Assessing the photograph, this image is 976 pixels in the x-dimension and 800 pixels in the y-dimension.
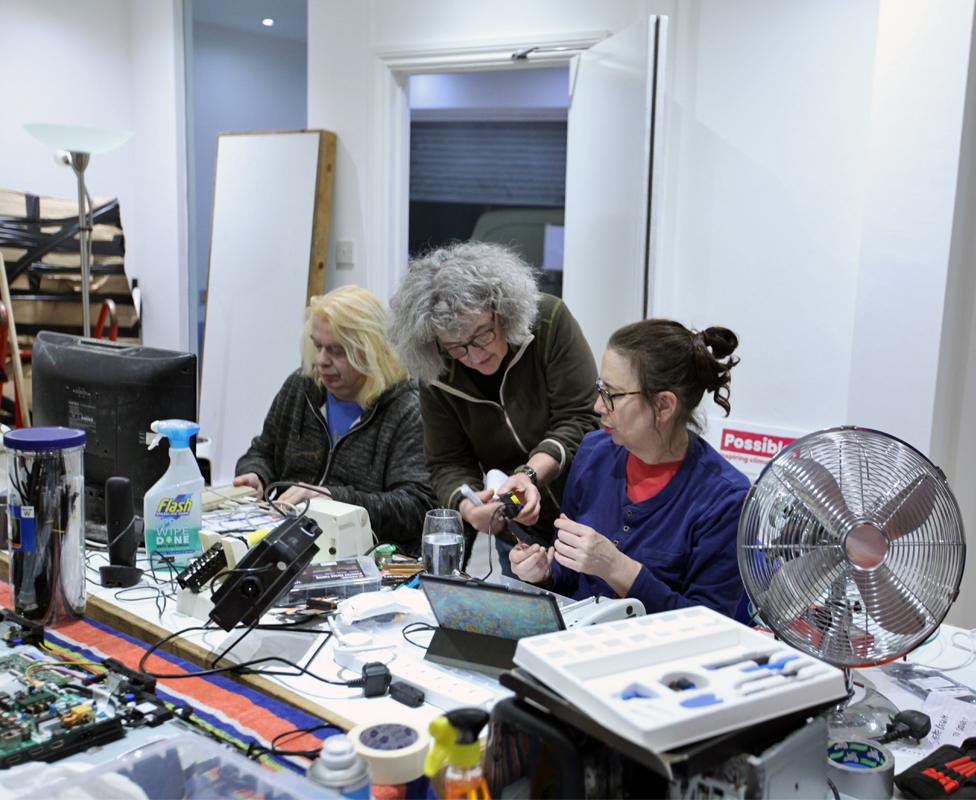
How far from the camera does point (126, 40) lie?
16.0ft

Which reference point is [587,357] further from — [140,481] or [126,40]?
[126,40]

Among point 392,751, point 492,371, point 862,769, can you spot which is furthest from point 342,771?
point 492,371

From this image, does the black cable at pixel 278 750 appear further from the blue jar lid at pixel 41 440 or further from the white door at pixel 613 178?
the white door at pixel 613 178

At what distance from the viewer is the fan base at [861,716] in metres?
1.28

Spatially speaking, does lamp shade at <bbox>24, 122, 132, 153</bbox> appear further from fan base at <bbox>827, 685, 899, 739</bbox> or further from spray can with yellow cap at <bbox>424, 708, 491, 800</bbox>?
fan base at <bbox>827, 685, 899, 739</bbox>

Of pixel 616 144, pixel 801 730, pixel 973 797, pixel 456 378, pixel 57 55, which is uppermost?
pixel 57 55

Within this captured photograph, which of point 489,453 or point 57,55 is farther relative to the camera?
point 57,55

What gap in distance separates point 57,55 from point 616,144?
122 inches

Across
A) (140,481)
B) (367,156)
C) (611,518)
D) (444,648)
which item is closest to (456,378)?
(611,518)

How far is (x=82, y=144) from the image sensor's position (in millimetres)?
3797

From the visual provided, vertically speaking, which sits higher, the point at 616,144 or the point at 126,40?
the point at 126,40

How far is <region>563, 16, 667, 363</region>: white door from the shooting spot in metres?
2.84

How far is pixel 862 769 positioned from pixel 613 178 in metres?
2.33

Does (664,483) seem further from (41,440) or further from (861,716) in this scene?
(41,440)
